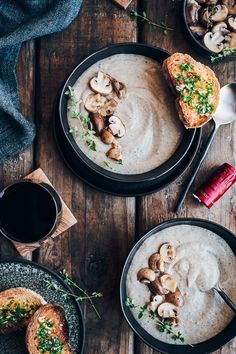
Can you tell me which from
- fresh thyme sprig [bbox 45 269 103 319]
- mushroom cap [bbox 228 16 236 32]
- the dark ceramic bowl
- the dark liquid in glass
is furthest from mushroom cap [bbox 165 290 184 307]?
mushroom cap [bbox 228 16 236 32]

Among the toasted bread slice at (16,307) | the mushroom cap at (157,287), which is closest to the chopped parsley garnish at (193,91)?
the mushroom cap at (157,287)

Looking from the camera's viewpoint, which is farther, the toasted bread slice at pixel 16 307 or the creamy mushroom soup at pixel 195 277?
the creamy mushroom soup at pixel 195 277

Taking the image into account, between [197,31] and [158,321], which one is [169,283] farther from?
[197,31]

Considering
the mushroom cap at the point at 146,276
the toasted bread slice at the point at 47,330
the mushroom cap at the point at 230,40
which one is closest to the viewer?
the toasted bread slice at the point at 47,330

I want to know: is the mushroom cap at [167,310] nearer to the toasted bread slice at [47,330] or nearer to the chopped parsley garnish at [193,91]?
the toasted bread slice at [47,330]

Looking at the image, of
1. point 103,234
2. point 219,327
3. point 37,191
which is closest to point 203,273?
point 219,327

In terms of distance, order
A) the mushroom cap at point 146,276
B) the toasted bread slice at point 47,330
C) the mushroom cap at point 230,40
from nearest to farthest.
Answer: the toasted bread slice at point 47,330 < the mushroom cap at point 146,276 < the mushroom cap at point 230,40

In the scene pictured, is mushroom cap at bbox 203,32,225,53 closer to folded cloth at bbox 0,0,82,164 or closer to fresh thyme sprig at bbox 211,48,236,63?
fresh thyme sprig at bbox 211,48,236,63
